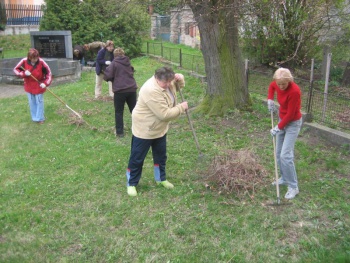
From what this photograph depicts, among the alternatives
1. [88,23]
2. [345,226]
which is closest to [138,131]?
[345,226]

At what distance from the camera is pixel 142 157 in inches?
197

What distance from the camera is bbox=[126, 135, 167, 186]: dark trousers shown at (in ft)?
16.3

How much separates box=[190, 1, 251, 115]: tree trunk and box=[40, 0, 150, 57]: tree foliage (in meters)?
8.96

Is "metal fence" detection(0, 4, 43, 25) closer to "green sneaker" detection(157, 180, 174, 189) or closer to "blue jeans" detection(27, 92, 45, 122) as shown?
"blue jeans" detection(27, 92, 45, 122)

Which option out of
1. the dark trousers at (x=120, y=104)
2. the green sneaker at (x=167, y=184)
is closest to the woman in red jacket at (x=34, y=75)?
the dark trousers at (x=120, y=104)

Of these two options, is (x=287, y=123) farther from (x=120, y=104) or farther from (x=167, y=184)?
(x=120, y=104)

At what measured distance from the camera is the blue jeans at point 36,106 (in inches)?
331

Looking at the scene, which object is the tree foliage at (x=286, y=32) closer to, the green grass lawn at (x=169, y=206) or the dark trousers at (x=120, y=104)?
the dark trousers at (x=120, y=104)

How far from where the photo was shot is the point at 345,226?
4234mm

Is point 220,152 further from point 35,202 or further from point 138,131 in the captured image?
point 35,202

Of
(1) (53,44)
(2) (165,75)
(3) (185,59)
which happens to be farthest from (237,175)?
(1) (53,44)

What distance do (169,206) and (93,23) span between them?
48.2 ft

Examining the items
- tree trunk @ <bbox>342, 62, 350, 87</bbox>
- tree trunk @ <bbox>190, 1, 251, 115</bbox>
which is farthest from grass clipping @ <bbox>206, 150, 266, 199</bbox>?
tree trunk @ <bbox>342, 62, 350, 87</bbox>

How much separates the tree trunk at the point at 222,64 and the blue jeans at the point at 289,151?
3.50m
